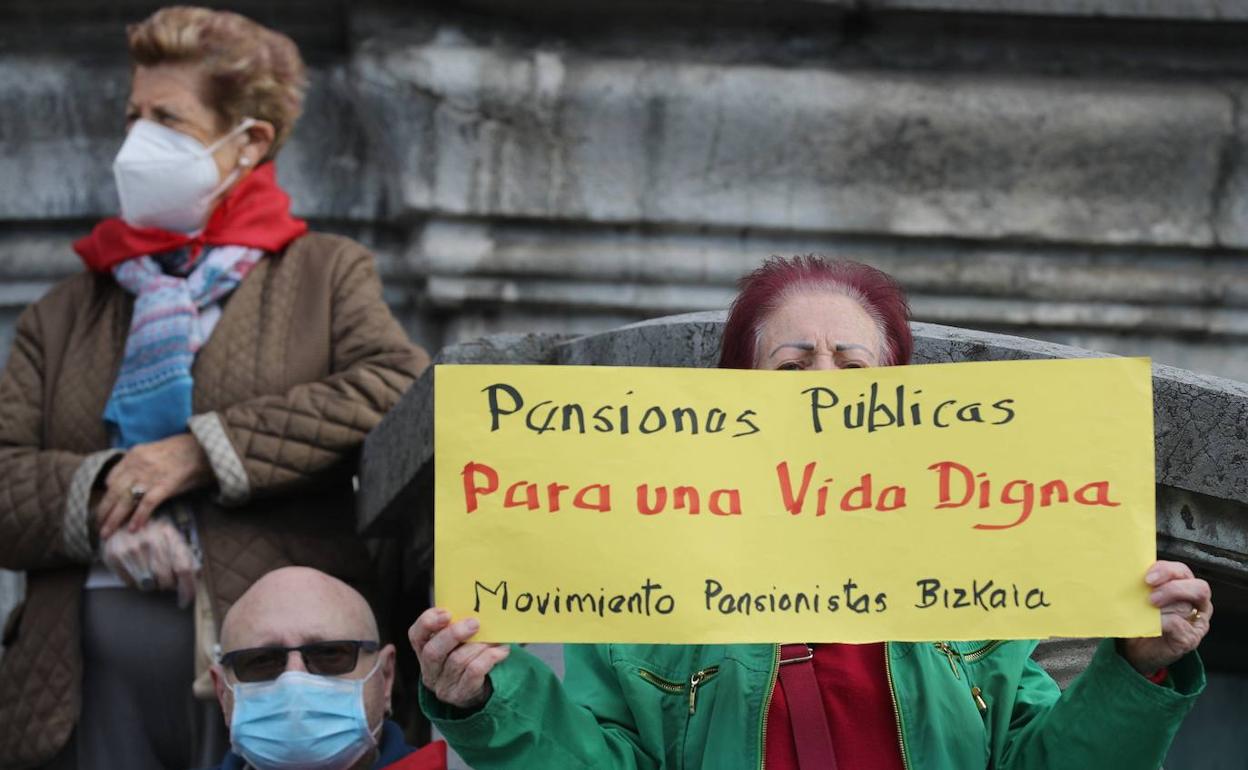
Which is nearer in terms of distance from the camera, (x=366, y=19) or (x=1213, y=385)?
(x=1213, y=385)

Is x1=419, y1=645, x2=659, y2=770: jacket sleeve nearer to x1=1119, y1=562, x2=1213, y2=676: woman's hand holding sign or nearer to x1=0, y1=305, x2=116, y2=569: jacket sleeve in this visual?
x1=1119, y1=562, x2=1213, y2=676: woman's hand holding sign

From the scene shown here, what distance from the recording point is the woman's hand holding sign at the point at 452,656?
2449 millimetres

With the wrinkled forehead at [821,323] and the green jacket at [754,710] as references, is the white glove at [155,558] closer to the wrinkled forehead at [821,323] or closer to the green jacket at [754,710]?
the green jacket at [754,710]

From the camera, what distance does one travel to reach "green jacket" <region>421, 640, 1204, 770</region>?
8.13 feet

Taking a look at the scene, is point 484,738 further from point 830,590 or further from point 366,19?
point 366,19

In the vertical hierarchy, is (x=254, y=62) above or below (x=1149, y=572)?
above

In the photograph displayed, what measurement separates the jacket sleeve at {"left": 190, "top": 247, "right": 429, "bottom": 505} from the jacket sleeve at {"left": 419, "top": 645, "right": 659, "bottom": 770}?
1.21 m

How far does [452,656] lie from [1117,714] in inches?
30.4

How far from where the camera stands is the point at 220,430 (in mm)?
3701

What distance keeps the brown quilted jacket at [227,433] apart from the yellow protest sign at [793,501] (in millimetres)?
1216

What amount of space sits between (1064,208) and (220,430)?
2.28 m

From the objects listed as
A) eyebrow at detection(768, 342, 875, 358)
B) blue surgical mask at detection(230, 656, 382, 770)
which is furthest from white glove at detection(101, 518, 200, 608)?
eyebrow at detection(768, 342, 875, 358)

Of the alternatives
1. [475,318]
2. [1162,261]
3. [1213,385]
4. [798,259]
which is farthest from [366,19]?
[1213,385]

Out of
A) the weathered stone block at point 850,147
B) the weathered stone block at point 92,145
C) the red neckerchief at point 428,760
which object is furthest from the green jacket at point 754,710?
the weathered stone block at point 92,145
